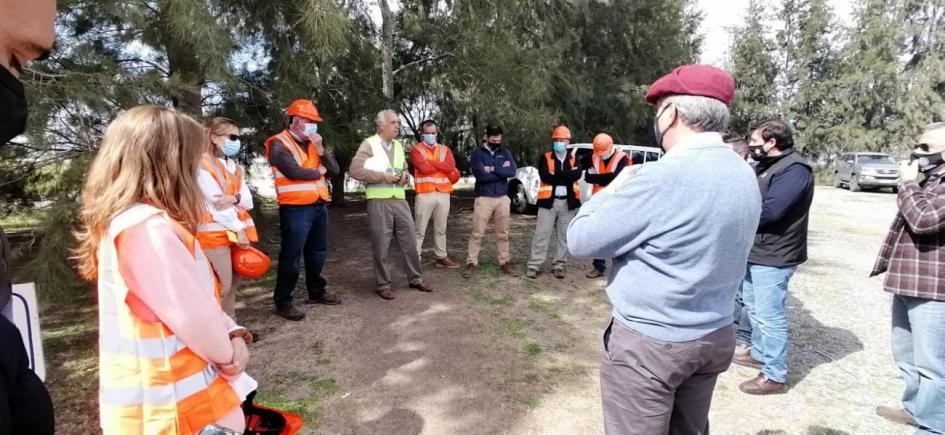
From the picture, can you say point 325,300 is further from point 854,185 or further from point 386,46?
point 854,185

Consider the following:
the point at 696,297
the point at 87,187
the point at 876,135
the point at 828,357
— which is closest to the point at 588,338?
the point at 828,357

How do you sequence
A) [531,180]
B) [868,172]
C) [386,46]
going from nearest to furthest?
[386,46] < [531,180] < [868,172]

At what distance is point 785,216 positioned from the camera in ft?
10.3

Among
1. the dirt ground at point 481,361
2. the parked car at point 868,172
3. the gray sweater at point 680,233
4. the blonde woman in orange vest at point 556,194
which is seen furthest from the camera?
the parked car at point 868,172

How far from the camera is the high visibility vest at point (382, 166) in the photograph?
4.69 m

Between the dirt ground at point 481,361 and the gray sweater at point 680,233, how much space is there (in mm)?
1566

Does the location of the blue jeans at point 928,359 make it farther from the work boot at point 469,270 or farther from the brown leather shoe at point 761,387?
the work boot at point 469,270

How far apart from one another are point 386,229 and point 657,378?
3592 mm

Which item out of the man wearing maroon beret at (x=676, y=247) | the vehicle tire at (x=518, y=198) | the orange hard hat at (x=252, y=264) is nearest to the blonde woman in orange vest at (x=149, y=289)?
the man wearing maroon beret at (x=676, y=247)

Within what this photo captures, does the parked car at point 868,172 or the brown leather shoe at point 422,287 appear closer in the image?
the brown leather shoe at point 422,287

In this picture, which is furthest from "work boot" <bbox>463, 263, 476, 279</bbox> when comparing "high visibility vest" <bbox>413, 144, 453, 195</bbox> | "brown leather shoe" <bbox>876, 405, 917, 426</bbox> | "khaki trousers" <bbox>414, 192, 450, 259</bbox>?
"brown leather shoe" <bbox>876, 405, 917, 426</bbox>

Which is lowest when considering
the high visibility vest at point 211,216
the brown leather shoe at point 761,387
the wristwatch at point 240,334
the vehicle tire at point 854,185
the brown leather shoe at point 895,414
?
the brown leather shoe at point 895,414

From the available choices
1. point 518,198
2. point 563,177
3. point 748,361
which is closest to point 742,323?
point 748,361

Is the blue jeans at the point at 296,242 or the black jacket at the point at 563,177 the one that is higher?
the black jacket at the point at 563,177
